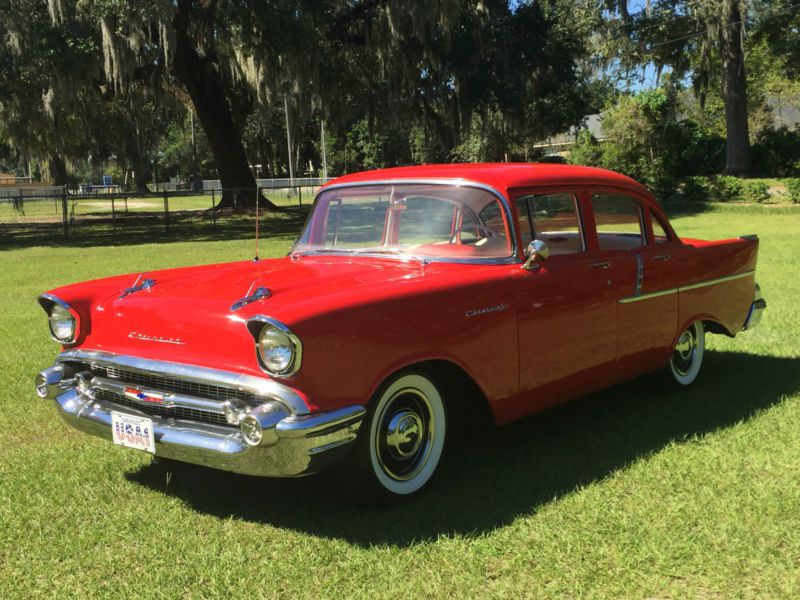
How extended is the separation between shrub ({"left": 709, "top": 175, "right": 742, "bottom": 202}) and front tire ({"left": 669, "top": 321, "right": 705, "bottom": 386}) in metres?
25.3

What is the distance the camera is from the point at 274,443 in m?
3.17

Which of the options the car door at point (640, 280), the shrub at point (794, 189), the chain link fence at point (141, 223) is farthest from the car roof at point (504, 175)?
the shrub at point (794, 189)

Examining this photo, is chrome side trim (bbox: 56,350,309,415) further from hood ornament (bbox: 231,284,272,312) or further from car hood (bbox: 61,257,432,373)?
hood ornament (bbox: 231,284,272,312)

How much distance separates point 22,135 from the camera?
2727 centimetres

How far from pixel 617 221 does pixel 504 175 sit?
1077 mm

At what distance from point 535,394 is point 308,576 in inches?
66.0

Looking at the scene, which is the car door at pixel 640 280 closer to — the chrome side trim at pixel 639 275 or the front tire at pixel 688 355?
the chrome side trim at pixel 639 275

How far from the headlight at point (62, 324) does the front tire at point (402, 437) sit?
1.72 m

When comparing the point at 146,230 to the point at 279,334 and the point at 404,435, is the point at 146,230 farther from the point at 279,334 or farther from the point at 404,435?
the point at 279,334

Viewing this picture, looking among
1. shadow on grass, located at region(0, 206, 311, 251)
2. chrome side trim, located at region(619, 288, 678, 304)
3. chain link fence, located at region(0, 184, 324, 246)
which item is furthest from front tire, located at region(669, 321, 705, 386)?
chain link fence, located at region(0, 184, 324, 246)

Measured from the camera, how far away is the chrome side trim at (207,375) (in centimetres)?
317

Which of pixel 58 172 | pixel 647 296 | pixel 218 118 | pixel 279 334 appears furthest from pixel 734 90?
pixel 58 172

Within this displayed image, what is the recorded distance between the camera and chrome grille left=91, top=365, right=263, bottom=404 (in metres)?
3.35

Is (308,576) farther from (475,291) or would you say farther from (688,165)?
(688,165)
